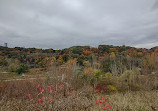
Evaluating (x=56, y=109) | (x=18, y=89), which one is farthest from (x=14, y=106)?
(x=18, y=89)

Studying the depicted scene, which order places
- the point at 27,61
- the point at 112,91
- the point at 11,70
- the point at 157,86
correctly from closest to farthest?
the point at 112,91 < the point at 157,86 < the point at 11,70 < the point at 27,61

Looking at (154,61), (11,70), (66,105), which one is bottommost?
(11,70)

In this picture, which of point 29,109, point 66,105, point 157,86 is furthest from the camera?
point 157,86

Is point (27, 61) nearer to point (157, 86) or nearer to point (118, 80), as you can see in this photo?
point (118, 80)

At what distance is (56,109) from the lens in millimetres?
3254

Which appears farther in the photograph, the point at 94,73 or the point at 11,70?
the point at 11,70

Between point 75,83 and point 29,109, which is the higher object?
point 29,109

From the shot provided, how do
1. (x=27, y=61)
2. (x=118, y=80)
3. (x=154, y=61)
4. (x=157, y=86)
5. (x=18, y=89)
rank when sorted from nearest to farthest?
1. (x=18, y=89)
2. (x=157, y=86)
3. (x=118, y=80)
4. (x=154, y=61)
5. (x=27, y=61)

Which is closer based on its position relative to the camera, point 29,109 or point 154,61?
point 29,109

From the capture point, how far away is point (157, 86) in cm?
859

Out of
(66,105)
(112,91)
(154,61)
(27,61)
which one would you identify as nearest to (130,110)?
(66,105)

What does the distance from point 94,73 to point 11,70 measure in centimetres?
1935

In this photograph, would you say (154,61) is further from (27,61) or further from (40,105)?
(27,61)

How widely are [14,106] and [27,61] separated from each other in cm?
2544
